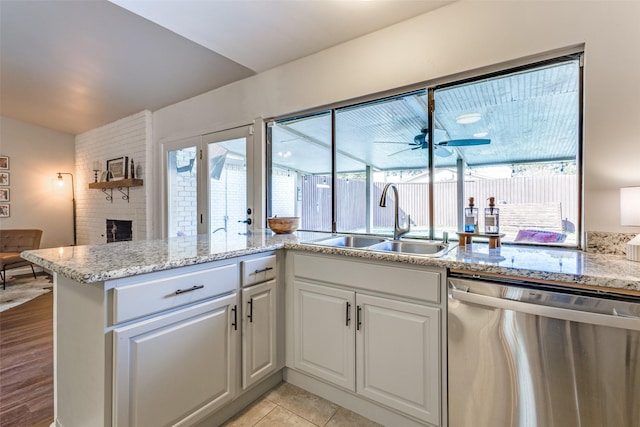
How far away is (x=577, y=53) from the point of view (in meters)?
1.60

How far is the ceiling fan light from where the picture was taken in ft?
6.72

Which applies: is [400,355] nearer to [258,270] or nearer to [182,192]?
[258,270]

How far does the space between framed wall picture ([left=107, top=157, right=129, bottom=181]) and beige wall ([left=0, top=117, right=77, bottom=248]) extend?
158cm

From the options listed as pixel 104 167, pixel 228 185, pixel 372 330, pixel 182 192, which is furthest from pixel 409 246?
pixel 104 167

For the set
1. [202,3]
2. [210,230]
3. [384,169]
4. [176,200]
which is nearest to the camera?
[202,3]

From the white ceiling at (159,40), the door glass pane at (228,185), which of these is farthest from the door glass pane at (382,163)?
the door glass pane at (228,185)

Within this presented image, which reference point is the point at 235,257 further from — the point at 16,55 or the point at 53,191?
the point at 53,191

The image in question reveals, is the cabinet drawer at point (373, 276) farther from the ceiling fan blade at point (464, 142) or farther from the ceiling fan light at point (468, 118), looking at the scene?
the ceiling fan light at point (468, 118)

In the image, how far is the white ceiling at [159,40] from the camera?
2031 millimetres

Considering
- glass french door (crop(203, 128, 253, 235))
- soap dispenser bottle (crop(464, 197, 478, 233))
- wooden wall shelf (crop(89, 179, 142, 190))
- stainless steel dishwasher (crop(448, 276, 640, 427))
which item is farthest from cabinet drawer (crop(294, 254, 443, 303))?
wooden wall shelf (crop(89, 179, 142, 190))

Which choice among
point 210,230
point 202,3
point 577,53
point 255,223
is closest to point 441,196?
point 577,53

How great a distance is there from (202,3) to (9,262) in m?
4.73

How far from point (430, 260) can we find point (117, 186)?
4689mm

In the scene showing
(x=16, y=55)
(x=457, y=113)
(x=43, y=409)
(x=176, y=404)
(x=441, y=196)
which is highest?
(x=16, y=55)
